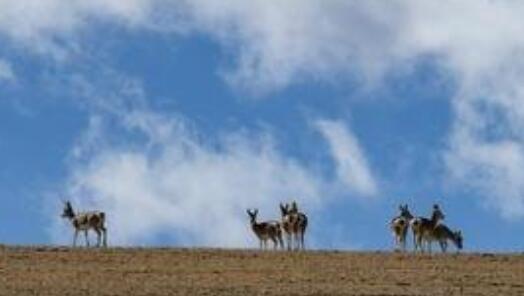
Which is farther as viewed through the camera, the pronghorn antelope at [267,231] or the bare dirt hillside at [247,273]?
the pronghorn antelope at [267,231]

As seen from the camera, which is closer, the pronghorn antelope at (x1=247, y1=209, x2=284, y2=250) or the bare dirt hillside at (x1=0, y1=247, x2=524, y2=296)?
the bare dirt hillside at (x1=0, y1=247, x2=524, y2=296)

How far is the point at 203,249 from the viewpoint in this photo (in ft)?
157

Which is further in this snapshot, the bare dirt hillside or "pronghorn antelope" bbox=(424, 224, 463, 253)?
"pronghorn antelope" bbox=(424, 224, 463, 253)

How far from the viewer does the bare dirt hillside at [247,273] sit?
38.8 m

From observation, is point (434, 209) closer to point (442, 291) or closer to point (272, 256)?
point (272, 256)

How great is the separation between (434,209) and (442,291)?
18.3 meters

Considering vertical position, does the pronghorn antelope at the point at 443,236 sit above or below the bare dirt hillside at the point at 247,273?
above

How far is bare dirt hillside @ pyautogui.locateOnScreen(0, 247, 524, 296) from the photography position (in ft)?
127

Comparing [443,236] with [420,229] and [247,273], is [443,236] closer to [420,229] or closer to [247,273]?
[420,229]

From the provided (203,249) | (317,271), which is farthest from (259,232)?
(317,271)

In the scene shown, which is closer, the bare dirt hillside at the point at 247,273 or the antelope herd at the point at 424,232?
the bare dirt hillside at the point at 247,273

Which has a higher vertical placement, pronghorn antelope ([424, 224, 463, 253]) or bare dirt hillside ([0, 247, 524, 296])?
pronghorn antelope ([424, 224, 463, 253])

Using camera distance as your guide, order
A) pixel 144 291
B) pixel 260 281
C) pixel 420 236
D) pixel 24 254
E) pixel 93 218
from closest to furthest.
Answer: pixel 144 291
pixel 260 281
pixel 24 254
pixel 420 236
pixel 93 218

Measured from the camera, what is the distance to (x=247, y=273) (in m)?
42.3
